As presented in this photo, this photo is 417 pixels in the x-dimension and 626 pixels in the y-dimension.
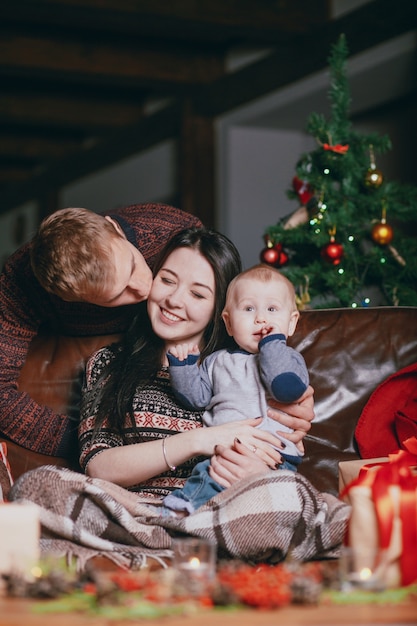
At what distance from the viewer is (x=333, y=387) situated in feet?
8.08

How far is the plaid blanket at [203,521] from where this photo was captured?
180 cm

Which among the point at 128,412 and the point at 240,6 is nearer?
the point at 128,412

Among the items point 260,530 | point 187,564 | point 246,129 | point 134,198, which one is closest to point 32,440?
point 260,530

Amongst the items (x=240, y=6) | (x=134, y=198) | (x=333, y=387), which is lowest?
(x=333, y=387)

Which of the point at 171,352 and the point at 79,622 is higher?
the point at 171,352

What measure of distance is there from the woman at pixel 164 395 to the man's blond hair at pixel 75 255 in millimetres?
217

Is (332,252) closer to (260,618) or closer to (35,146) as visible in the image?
(260,618)

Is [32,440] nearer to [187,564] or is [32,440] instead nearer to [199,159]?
[187,564]

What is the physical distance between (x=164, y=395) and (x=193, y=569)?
903mm

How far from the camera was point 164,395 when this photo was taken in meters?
2.28

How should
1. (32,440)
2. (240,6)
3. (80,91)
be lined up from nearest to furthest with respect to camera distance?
(32,440), (240,6), (80,91)

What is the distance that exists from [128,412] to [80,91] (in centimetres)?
518

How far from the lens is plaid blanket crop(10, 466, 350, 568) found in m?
1.80

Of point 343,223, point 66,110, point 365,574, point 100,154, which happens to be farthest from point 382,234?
point 100,154
